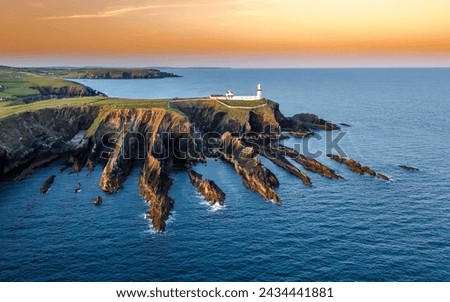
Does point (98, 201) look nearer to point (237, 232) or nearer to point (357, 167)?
point (237, 232)

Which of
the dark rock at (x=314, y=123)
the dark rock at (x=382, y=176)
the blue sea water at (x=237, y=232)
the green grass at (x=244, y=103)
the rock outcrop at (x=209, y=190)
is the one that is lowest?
the blue sea water at (x=237, y=232)

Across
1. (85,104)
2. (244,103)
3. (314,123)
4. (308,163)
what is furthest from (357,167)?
(85,104)

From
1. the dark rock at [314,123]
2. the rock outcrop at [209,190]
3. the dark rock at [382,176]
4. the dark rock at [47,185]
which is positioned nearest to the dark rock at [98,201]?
the dark rock at [47,185]

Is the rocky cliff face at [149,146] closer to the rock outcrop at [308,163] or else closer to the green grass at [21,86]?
the rock outcrop at [308,163]

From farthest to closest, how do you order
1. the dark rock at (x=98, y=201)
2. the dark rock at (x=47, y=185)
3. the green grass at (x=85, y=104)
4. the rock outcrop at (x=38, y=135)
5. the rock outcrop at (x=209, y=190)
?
1. the green grass at (x=85, y=104)
2. the rock outcrop at (x=38, y=135)
3. the dark rock at (x=47, y=185)
4. the rock outcrop at (x=209, y=190)
5. the dark rock at (x=98, y=201)

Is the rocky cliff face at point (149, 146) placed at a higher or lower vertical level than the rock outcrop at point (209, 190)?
higher

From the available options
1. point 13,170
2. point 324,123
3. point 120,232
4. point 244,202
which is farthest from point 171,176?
point 324,123

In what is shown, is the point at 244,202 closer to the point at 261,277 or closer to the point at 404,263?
the point at 261,277

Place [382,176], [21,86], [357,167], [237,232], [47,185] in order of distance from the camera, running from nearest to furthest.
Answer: [237,232]
[47,185]
[382,176]
[357,167]
[21,86]
